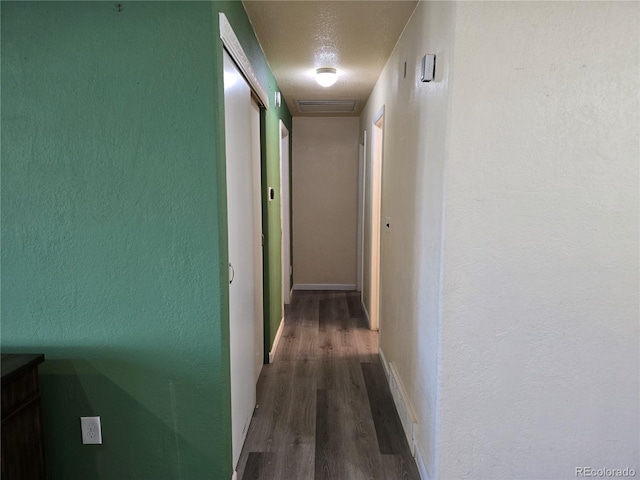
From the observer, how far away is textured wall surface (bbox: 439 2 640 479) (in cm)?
147

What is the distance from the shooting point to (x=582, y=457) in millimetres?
1651

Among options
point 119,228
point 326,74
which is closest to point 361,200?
point 326,74

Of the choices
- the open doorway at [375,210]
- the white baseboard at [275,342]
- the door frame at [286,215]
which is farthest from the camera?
the door frame at [286,215]

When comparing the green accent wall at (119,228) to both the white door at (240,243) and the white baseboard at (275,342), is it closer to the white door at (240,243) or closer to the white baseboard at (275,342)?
the white door at (240,243)

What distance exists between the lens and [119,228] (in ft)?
5.06

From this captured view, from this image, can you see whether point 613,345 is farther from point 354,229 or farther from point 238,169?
point 354,229

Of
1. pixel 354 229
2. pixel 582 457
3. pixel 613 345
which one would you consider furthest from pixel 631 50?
pixel 354 229

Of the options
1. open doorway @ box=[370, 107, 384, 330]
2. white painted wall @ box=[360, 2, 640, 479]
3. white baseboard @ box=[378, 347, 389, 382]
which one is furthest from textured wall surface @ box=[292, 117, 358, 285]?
white painted wall @ box=[360, 2, 640, 479]

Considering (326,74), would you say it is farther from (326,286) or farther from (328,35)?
(326,286)

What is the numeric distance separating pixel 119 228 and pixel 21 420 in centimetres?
71

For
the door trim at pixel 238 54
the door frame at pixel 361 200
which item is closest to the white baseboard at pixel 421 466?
the door trim at pixel 238 54

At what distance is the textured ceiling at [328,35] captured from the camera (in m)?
2.02

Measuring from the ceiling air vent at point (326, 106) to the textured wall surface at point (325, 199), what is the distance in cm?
41

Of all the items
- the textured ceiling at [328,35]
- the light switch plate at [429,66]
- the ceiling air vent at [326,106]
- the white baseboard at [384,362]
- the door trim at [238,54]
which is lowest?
the white baseboard at [384,362]
